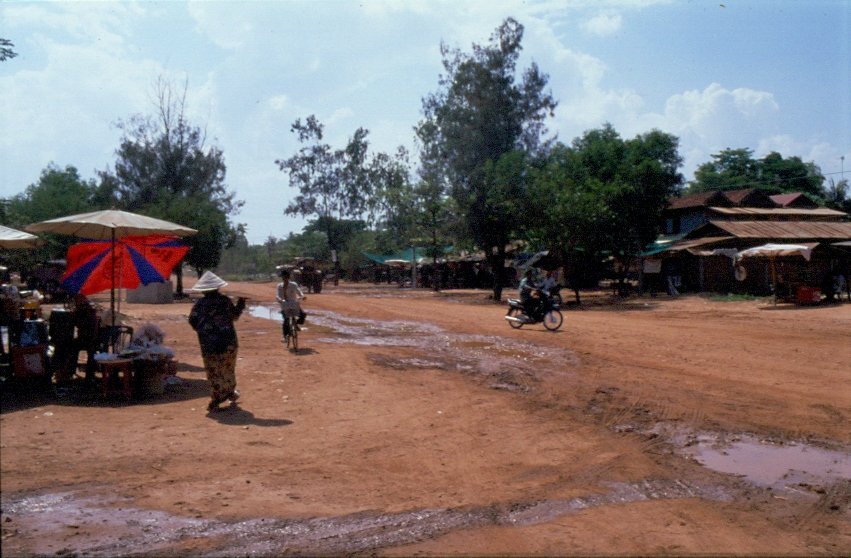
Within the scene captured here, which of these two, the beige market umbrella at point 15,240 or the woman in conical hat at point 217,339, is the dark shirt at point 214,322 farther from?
the beige market umbrella at point 15,240

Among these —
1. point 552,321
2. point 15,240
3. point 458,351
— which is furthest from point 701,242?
point 15,240

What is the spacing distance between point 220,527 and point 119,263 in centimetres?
739

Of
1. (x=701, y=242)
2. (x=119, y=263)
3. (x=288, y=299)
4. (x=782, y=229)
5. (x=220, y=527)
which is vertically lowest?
(x=220, y=527)

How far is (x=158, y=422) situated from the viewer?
8383 millimetres

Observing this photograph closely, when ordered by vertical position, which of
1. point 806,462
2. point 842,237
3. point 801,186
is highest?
point 801,186

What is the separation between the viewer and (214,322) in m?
9.18

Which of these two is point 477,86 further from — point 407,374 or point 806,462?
point 806,462

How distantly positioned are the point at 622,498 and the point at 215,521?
3244 mm

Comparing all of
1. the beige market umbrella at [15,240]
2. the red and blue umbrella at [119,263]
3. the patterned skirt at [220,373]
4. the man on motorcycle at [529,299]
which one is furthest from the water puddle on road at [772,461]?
the man on motorcycle at [529,299]

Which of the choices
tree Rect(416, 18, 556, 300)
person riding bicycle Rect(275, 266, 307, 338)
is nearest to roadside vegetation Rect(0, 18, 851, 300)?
tree Rect(416, 18, 556, 300)

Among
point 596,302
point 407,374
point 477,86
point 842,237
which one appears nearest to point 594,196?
point 596,302

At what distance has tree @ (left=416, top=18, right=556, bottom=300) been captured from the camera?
3566cm

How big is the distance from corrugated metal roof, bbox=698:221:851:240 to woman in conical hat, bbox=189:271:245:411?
31202 mm

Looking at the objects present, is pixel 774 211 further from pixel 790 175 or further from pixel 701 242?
pixel 790 175
